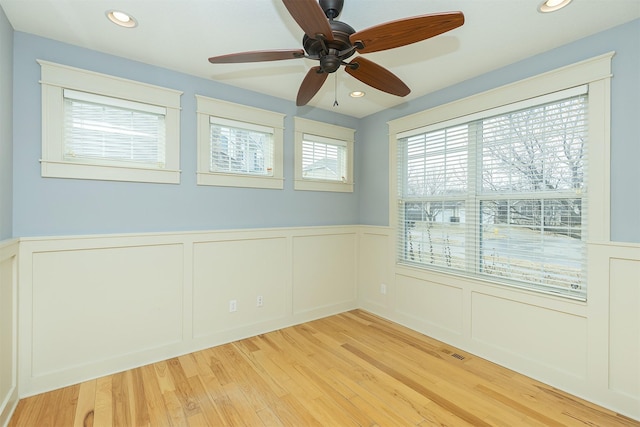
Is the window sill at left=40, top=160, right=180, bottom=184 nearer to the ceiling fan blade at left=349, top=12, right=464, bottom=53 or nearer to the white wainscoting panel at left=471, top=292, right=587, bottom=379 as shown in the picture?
the ceiling fan blade at left=349, top=12, right=464, bottom=53

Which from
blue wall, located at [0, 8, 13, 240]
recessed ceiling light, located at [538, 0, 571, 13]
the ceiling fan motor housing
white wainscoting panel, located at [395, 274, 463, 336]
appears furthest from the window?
blue wall, located at [0, 8, 13, 240]

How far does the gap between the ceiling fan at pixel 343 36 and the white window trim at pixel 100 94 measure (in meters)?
1.24

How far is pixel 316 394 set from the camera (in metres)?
2.18

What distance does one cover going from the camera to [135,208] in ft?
8.39

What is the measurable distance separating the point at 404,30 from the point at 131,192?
244cm

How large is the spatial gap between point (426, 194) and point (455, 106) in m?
0.95

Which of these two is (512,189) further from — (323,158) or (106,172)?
(106,172)

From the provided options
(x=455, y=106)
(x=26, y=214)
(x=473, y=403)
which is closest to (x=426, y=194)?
(x=455, y=106)

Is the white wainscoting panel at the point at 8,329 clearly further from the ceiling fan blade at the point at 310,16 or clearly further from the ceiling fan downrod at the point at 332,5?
the ceiling fan downrod at the point at 332,5

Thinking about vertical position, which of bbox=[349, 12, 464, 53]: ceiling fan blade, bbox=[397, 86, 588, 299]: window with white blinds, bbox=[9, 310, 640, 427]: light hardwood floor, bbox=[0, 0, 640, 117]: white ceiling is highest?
bbox=[0, 0, 640, 117]: white ceiling

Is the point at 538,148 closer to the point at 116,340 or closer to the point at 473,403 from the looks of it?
the point at 473,403

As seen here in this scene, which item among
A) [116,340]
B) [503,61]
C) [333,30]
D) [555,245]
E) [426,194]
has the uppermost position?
[503,61]

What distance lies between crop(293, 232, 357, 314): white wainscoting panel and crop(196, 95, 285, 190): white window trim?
805 millimetres

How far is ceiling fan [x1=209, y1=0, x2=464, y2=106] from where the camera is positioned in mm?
1249
